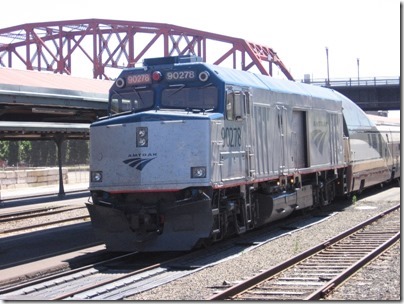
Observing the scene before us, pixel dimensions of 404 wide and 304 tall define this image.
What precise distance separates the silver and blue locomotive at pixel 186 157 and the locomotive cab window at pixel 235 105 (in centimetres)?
2

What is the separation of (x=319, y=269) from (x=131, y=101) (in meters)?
4.99

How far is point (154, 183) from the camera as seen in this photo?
1215cm

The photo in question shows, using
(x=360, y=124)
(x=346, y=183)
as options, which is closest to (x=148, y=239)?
(x=346, y=183)

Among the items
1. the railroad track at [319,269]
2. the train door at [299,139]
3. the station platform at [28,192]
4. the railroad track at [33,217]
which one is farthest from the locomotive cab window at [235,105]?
the station platform at [28,192]

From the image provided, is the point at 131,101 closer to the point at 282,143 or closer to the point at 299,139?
the point at 282,143

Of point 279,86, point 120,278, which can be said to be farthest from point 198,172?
point 279,86

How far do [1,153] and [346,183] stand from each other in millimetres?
67684

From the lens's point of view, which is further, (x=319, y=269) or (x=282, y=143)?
(x=282, y=143)

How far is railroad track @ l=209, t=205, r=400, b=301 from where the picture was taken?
9273 mm

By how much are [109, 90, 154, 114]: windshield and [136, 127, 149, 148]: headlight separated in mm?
1007

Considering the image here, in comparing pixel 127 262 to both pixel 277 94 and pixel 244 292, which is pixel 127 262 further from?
pixel 277 94

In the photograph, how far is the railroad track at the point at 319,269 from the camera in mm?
9273

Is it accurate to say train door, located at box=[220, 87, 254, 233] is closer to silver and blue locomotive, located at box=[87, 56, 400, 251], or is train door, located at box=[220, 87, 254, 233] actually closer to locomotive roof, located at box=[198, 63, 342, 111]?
silver and blue locomotive, located at box=[87, 56, 400, 251]

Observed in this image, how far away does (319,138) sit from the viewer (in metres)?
18.2
